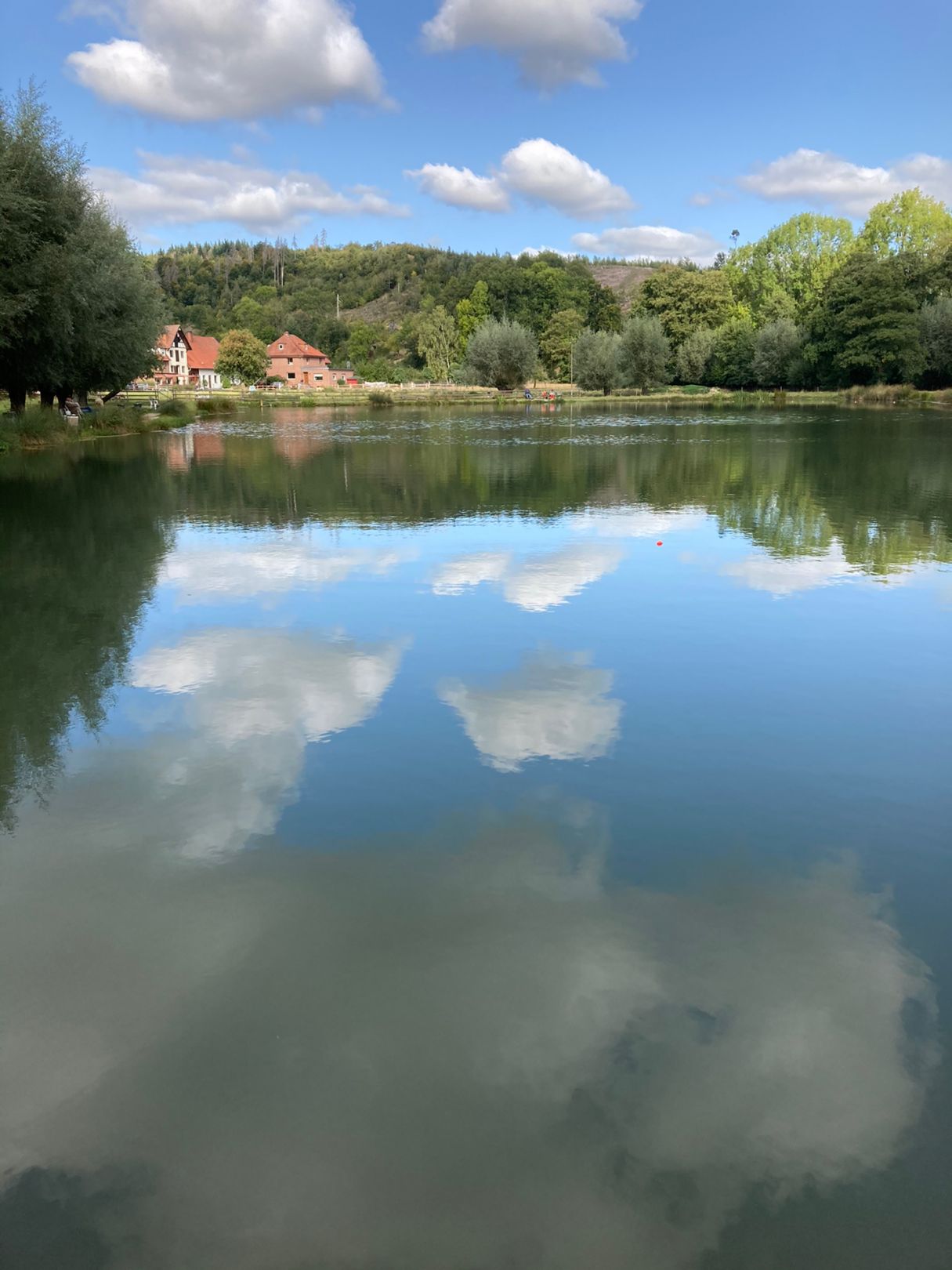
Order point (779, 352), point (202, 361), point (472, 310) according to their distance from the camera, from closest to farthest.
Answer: point (779, 352), point (202, 361), point (472, 310)

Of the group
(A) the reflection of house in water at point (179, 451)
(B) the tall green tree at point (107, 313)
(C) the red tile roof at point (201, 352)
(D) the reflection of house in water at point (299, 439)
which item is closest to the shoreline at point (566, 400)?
(D) the reflection of house in water at point (299, 439)

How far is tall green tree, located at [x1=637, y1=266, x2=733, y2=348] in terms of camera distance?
350 ft

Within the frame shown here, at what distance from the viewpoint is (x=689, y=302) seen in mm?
108000

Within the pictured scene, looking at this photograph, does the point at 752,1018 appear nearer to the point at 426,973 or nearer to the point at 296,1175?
the point at 426,973

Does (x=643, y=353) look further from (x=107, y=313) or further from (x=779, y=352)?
(x=107, y=313)

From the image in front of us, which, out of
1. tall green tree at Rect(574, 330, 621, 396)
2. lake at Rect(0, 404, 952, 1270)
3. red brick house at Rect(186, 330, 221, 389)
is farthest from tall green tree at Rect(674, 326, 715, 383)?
lake at Rect(0, 404, 952, 1270)

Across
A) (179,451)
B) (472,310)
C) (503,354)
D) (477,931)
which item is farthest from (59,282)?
(472,310)

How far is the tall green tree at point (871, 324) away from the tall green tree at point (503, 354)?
29867mm

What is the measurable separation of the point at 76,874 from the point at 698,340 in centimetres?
10119

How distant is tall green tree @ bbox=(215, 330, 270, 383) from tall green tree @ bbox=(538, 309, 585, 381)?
39.6 meters

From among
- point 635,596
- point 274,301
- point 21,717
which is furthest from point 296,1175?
point 274,301

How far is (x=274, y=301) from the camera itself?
593 ft

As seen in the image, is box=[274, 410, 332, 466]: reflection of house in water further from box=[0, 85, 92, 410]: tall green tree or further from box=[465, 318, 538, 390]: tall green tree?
box=[465, 318, 538, 390]: tall green tree

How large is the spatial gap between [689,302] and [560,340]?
23945 mm
